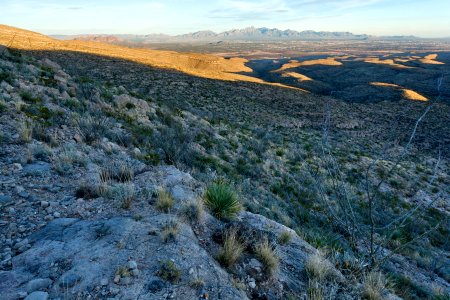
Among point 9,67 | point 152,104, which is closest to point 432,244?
point 152,104

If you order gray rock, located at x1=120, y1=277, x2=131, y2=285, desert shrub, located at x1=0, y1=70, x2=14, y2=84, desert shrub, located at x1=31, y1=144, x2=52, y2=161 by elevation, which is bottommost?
gray rock, located at x1=120, y1=277, x2=131, y2=285

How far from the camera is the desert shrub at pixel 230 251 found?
4078mm

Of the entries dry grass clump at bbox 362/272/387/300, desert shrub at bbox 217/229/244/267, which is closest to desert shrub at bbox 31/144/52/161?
desert shrub at bbox 217/229/244/267

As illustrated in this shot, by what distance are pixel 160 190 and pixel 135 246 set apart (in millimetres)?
1434

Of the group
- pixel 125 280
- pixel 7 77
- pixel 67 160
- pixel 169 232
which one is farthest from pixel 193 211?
pixel 7 77

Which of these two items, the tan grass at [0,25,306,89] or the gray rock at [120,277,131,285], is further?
the tan grass at [0,25,306,89]

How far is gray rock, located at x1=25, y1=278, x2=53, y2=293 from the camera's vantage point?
310cm

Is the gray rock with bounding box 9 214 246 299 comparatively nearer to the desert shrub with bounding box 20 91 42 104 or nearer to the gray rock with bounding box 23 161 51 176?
the gray rock with bounding box 23 161 51 176

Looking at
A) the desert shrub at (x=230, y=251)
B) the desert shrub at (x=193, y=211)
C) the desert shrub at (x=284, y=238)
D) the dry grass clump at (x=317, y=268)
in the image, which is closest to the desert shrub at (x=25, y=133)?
the desert shrub at (x=193, y=211)

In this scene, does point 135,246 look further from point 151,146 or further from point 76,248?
point 151,146

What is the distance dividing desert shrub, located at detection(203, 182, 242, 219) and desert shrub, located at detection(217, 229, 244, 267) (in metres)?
0.94

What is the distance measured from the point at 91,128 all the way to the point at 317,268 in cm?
734

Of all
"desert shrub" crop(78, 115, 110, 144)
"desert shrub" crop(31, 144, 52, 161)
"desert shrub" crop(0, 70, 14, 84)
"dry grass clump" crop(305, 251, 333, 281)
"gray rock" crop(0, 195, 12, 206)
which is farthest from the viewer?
"desert shrub" crop(0, 70, 14, 84)

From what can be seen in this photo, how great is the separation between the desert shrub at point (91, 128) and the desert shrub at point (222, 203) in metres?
4.25
